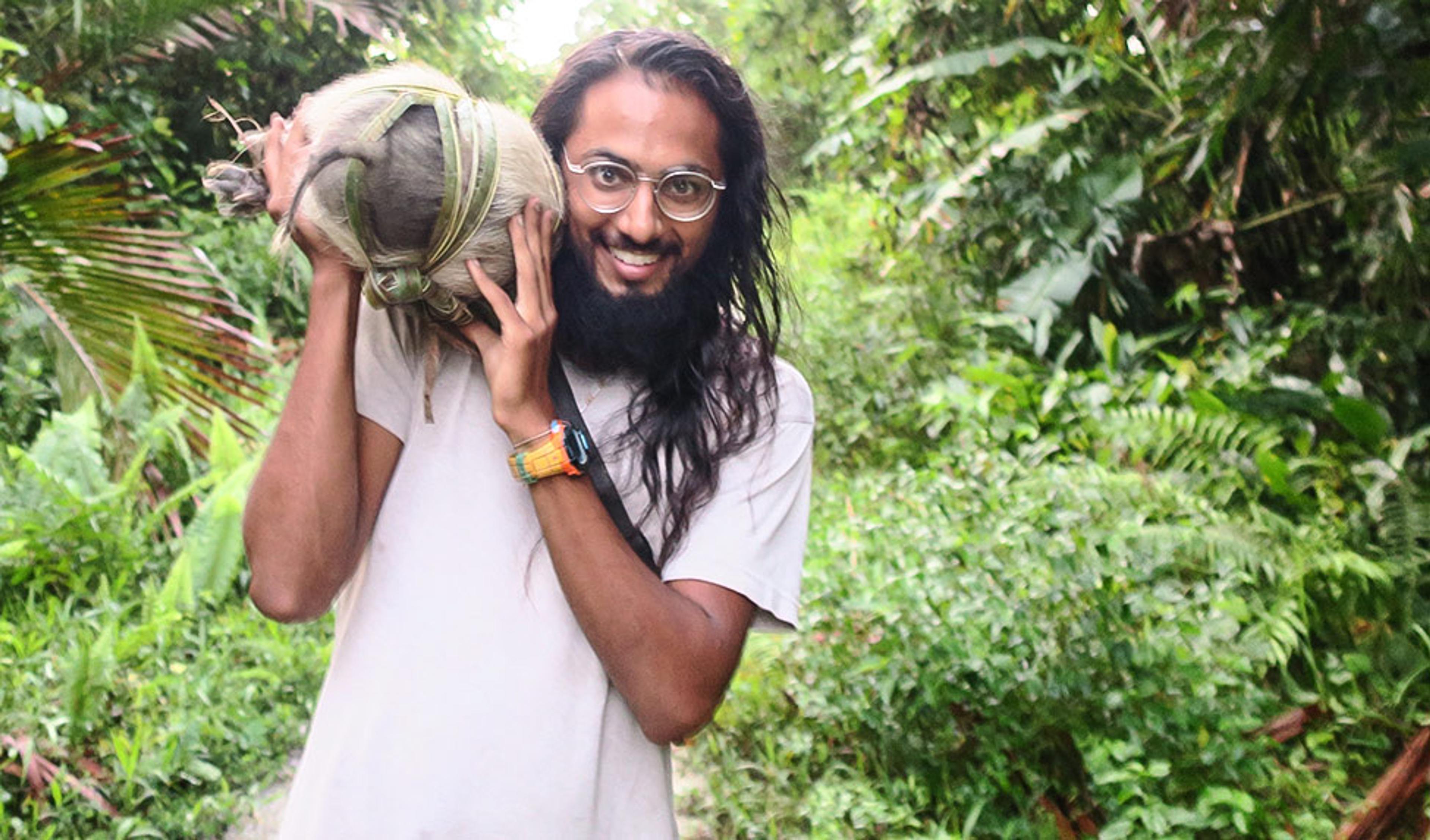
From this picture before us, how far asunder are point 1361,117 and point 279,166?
3499 millimetres

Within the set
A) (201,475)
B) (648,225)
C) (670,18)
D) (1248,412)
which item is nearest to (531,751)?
(648,225)

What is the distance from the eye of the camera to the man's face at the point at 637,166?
1.56 metres

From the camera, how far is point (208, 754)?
372 cm

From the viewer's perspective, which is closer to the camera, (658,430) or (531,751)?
(531,751)

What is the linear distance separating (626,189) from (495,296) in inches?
9.5

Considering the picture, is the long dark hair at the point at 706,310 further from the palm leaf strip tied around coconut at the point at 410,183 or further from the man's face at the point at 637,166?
the palm leaf strip tied around coconut at the point at 410,183

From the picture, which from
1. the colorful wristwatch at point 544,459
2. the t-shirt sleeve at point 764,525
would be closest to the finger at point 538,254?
the colorful wristwatch at point 544,459

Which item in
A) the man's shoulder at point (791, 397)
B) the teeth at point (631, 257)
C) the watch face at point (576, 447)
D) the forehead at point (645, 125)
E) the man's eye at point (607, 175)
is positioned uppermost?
the forehead at point (645, 125)

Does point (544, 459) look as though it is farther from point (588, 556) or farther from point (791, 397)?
point (791, 397)

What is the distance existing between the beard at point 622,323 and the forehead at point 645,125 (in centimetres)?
13

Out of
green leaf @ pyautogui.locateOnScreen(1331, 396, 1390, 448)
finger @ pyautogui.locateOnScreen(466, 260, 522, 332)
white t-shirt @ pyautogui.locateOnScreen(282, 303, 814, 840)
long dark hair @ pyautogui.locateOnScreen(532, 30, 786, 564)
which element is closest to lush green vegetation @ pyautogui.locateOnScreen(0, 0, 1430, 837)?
green leaf @ pyautogui.locateOnScreen(1331, 396, 1390, 448)

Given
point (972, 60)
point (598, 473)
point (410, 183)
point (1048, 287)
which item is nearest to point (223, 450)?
point (1048, 287)

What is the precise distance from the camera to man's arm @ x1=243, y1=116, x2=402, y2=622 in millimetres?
1429

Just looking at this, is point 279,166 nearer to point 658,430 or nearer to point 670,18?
point 658,430
